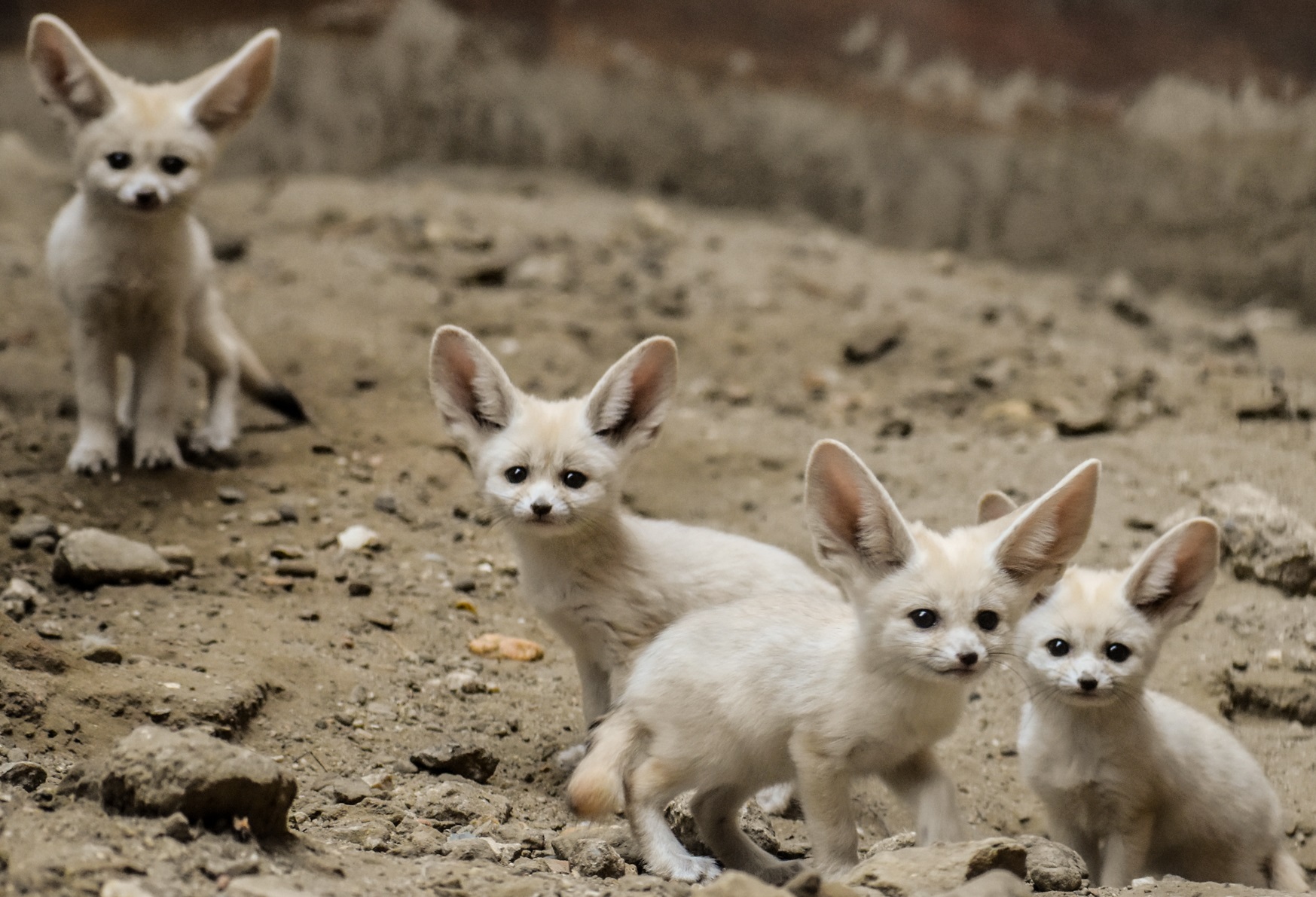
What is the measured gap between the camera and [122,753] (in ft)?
7.84

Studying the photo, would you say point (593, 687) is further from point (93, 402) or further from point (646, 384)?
point (93, 402)

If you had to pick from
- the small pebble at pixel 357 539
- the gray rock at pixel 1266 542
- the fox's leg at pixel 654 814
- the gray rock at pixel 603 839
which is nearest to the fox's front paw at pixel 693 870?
the fox's leg at pixel 654 814

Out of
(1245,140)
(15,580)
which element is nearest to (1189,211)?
(1245,140)

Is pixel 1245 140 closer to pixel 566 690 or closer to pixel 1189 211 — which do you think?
pixel 1189 211

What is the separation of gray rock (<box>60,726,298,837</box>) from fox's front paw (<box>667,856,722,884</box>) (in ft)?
2.80

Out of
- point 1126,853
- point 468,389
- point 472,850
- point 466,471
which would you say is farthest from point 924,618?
point 466,471

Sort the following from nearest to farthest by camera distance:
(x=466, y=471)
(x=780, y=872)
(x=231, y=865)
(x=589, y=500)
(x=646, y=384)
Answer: (x=231, y=865), (x=780, y=872), (x=589, y=500), (x=646, y=384), (x=466, y=471)

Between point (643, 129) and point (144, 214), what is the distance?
4829 mm

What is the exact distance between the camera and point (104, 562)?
3.97 meters

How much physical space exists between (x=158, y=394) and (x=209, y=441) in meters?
0.38

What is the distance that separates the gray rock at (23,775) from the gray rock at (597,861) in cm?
112

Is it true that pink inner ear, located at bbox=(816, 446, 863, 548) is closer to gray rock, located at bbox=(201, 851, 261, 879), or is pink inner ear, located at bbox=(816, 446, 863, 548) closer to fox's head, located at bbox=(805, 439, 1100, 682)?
fox's head, located at bbox=(805, 439, 1100, 682)

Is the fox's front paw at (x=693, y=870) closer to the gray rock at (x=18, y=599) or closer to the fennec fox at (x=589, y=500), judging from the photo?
the fennec fox at (x=589, y=500)

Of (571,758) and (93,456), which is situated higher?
(93,456)
